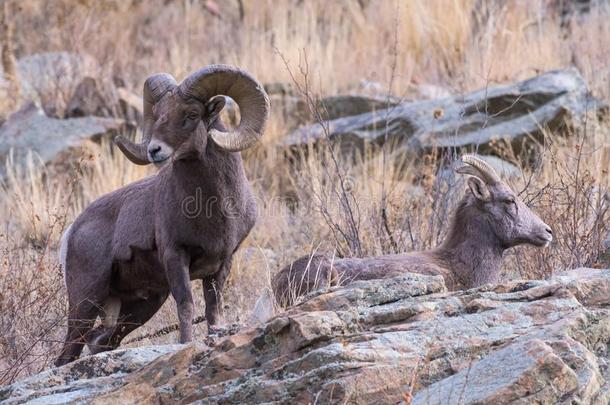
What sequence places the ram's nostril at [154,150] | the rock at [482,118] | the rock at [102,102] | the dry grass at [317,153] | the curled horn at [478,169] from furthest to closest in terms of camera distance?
the rock at [102,102], the rock at [482,118], the dry grass at [317,153], the curled horn at [478,169], the ram's nostril at [154,150]

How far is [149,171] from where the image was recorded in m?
13.0

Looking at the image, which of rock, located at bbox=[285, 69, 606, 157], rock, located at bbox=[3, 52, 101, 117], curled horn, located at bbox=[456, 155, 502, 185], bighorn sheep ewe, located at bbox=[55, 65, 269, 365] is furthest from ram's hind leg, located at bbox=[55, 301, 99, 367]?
rock, located at bbox=[3, 52, 101, 117]

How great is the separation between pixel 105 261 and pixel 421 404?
3826 mm

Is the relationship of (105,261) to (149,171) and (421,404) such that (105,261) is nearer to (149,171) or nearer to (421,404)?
(421,404)

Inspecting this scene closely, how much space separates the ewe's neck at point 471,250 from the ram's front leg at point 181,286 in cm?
164

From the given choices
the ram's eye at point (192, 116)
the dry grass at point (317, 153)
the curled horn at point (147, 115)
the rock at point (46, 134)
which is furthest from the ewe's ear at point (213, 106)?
the rock at point (46, 134)

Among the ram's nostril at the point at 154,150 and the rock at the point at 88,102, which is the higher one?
the rock at the point at 88,102

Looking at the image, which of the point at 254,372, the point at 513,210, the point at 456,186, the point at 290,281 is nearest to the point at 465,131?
the point at 456,186

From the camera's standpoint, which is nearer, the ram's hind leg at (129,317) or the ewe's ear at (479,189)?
the ewe's ear at (479,189)

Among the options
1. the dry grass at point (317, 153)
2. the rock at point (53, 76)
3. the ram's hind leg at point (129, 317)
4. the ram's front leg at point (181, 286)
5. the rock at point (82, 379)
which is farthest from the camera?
the rock at point (53, 76)

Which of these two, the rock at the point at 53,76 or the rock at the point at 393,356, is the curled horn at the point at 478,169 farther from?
the rock at the point at 53,76

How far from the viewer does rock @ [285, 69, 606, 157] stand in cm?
1277

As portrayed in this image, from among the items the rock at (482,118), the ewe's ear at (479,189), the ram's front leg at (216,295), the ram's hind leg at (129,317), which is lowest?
the ram's hind leg at (129,317)

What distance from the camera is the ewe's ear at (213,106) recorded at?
24.4 feet
